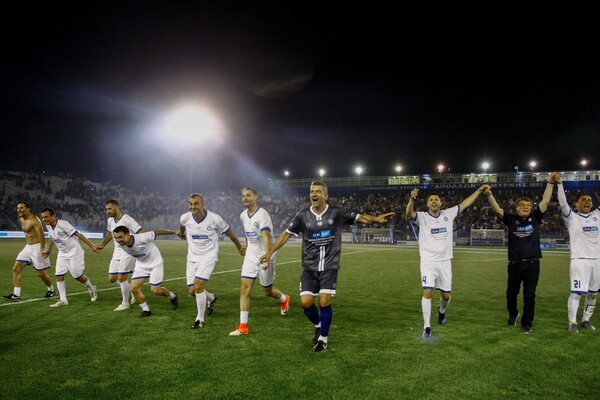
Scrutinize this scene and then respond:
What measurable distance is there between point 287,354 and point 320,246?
162 centimetres

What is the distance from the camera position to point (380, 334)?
7.18 m

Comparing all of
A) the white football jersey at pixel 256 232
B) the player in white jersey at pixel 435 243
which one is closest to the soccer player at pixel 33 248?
the white football jersey at pixel 256 232

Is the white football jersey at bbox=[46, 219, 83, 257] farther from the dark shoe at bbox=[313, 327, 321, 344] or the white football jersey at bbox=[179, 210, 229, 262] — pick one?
the dark shoe at bbox=[313, 327, 321, 344]

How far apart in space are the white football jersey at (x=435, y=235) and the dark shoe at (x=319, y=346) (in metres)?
2.41

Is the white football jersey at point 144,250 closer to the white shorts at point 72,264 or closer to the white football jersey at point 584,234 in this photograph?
the white shorts at point 72,264

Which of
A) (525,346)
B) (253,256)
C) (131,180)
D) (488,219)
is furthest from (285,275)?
(131,180)

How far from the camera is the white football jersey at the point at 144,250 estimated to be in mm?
8891

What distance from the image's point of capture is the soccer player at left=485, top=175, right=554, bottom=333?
7.68m

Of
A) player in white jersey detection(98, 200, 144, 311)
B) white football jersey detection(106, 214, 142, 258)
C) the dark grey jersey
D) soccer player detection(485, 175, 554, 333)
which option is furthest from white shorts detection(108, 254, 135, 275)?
soccer player detection(485, 175, 554, 333)

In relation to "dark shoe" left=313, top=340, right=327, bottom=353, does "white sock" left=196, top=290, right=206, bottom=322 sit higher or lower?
higher

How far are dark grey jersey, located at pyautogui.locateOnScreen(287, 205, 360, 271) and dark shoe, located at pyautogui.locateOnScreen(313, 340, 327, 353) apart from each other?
1045 millimetres

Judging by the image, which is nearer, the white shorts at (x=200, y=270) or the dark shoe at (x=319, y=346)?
the dark shoe at (x=319, y=346)

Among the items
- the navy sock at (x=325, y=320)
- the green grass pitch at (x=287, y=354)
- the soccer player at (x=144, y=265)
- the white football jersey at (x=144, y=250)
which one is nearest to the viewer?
the green grass pitch at (x=287, y=354)

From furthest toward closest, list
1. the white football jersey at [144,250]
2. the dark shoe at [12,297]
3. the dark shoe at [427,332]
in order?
the dark shoe at [12,297], the white football jersey at [144,250], the dark shoe at [427,332]
